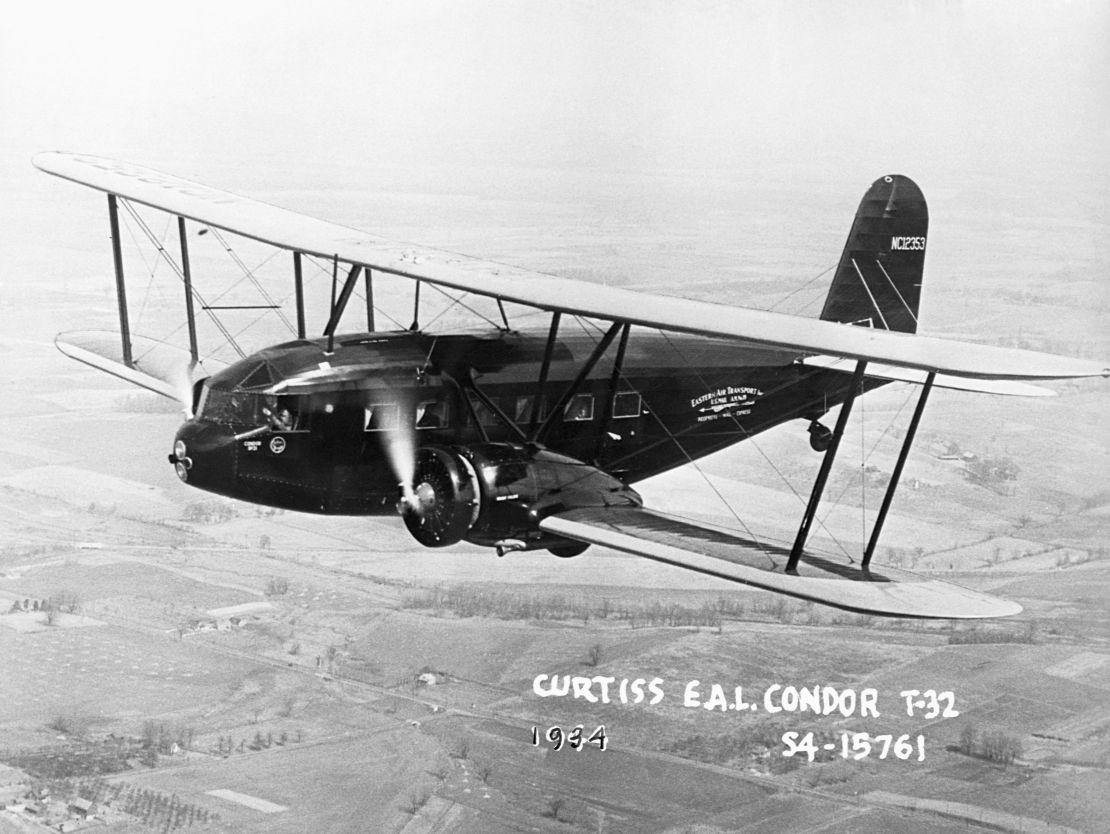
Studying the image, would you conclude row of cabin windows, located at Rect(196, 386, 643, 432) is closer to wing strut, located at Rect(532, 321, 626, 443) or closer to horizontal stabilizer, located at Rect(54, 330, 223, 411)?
wing strut, located at Rect(532, 321, 626, 443)

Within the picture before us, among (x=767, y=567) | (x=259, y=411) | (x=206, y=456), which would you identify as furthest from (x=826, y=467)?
(x=206, y=456)

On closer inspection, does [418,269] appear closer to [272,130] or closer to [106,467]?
[272,130]

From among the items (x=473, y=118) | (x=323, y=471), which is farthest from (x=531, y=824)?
(x=473, y=118)

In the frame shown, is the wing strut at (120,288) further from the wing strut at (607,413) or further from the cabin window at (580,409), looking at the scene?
the wing strut at (607,413)

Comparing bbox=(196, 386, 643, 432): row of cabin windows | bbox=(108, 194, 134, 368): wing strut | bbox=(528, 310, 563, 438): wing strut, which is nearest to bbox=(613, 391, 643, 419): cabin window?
bbox=(528, 310, 563, 438): wing strut

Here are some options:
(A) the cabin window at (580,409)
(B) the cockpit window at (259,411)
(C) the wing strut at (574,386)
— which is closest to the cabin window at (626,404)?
(A) the cabin window at (580,409)

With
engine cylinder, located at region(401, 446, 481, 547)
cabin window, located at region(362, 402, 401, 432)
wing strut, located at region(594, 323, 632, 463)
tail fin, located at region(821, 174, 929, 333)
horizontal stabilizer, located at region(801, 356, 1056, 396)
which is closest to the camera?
engine cylinder, located at region(401, 446, 481, 547)

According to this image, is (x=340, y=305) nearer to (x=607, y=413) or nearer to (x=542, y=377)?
(x=542, y=377)
